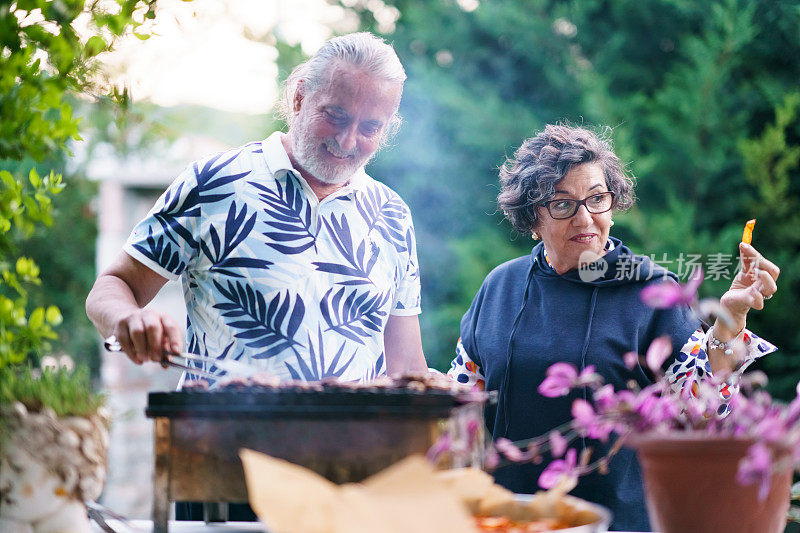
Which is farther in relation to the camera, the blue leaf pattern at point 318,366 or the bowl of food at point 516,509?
the blue leaf pattern at point 318,366

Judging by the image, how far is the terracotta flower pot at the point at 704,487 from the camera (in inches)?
42.7

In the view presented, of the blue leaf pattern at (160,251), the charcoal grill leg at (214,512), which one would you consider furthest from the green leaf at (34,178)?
the charcoal grill leg at (214,512)

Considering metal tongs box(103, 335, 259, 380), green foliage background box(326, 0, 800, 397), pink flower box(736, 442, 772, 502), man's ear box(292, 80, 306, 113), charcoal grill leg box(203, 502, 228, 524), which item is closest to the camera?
pink flower box(736, 442, 772, 502)

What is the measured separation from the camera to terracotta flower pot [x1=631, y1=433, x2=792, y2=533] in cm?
108

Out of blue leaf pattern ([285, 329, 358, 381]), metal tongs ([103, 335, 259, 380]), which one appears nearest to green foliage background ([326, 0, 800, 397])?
blue leaf pattern ([285, 329, 358, 381])

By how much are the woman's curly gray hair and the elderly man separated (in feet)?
1.72

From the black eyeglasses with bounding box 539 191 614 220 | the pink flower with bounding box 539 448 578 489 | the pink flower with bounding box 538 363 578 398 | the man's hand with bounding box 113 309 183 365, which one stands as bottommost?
the pink flower with bounding box 539 448 578 489

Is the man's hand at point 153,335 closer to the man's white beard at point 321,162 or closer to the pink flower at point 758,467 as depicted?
the man's white beard at point 321,162

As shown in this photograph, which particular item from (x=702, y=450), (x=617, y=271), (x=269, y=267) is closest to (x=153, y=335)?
(x=269, y=267)

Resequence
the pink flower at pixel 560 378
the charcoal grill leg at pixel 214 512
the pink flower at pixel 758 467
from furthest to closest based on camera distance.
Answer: the charcoal grill leg at pixel 214 512 → the pink flower at pixel 560 378 → the pink flower at pixel 758 467

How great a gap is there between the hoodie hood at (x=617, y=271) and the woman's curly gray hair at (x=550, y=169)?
0.61 feet

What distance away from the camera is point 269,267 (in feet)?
6.65

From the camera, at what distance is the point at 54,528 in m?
1.17

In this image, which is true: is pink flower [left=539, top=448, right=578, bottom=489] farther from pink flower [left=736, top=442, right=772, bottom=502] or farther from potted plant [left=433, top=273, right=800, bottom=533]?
pink flower [left=736, top=442, right=772, bottom=502]
